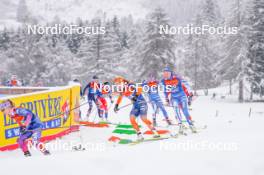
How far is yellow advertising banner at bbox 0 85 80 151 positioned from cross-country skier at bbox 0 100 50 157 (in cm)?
193

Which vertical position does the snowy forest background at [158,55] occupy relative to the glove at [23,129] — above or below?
above

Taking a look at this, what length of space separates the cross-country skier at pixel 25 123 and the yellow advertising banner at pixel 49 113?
1.93 m

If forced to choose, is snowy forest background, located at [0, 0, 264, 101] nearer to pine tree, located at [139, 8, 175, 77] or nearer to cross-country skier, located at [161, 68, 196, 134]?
pine tree, located at [139, 8, 175, 77]

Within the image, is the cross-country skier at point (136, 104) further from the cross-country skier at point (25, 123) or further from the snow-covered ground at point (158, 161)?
the cross-country skier at point (25, 123)

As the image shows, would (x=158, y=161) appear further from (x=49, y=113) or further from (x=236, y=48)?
(x=236, y=48)

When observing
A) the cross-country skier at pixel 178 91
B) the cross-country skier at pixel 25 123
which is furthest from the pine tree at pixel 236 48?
the cross-country skier at pixel 25 123

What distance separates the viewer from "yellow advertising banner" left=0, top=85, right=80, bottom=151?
10.9 meters

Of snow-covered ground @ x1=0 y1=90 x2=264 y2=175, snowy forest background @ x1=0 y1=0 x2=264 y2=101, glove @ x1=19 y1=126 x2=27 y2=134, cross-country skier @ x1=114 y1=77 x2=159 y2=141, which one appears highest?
snowy forest background @ x1=0 y1=0 x2=264 y2=101

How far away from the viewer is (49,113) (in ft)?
41.8

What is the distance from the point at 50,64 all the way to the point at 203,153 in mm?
46909

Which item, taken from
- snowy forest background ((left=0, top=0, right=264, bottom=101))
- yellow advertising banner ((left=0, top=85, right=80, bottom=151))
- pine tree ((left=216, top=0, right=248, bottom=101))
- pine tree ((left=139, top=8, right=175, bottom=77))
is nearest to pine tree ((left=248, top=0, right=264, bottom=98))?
snowy forest background ((left=0, top=0, right=264, bottom=101))

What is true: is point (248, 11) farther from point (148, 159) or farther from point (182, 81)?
point (148, 159)

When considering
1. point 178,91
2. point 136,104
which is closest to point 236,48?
point 178,91

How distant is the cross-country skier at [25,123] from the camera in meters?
8.90
